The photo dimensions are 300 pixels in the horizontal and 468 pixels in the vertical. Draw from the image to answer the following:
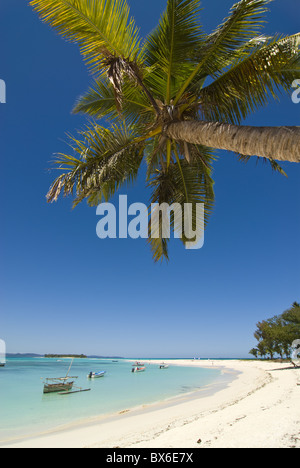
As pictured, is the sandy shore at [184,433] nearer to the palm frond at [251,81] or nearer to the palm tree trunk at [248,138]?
the palm tree trunk at [248,138]

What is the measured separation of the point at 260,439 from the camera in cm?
521

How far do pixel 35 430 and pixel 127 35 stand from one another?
11.9 meters

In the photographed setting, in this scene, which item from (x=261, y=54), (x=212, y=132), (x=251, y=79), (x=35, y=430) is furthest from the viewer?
(x=35, y=430)

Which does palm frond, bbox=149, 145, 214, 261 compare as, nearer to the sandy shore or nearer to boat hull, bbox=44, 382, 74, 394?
the sandy shore

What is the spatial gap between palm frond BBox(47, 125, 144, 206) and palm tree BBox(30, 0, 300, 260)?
21 mm

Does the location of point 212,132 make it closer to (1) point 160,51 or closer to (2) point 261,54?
(2) point 261,54

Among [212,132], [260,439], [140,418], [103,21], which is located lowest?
[140,418]

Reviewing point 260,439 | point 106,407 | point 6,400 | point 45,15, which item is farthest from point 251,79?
point 6,400

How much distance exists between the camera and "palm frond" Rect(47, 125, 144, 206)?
523cm

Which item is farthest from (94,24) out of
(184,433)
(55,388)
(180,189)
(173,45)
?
(55,388)

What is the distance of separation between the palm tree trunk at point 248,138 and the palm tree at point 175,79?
0.04ft

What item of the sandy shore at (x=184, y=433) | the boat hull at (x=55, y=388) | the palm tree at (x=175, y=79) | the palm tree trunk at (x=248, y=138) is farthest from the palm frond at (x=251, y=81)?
the boat hull at (x=55, y=388)

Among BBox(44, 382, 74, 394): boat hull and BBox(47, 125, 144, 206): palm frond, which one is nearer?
BBox(47, 125, 144, 206): palm frond

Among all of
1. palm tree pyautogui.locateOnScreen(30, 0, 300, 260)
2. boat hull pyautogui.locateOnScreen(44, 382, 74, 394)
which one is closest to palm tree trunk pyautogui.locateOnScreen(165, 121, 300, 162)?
palm tree pyautogui.locateOnScreen(30, 0, 300, 260)
